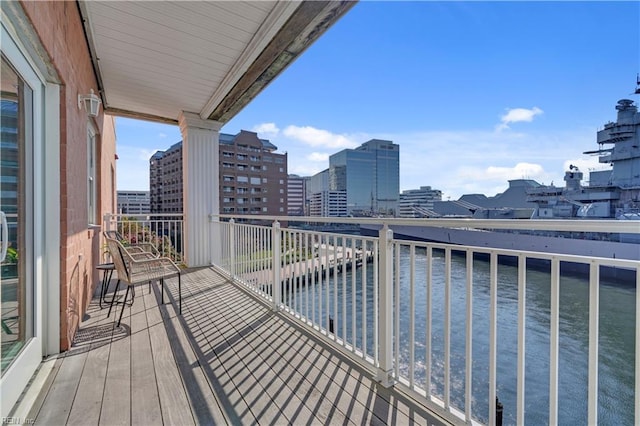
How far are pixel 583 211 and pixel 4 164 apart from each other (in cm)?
1914

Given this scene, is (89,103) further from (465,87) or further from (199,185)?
(465,87)

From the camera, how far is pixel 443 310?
2.79 meters

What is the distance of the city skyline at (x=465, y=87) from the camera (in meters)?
5.82

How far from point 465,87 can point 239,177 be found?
3119 cm

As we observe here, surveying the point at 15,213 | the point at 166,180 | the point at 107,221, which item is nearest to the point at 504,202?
the point at 107,221

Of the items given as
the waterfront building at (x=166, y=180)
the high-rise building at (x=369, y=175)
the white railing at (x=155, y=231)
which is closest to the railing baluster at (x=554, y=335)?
the white railing at (x=155, y=231)

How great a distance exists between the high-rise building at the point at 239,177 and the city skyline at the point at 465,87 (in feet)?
27.5

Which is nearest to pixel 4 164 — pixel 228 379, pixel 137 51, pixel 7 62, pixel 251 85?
pixel 7 62

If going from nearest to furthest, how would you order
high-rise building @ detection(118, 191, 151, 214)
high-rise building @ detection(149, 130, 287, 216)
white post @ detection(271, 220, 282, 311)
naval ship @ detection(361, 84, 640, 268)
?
white post @ detection(271, 220, 282, 311), high-rise building @ detection(118, 191, 151, 214), naval ship @ detection(361, 84, 640, 268), high-rise building @ detection(149, 130, 287, 216)

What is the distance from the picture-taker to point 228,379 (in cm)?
181

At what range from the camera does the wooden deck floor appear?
1.49 m

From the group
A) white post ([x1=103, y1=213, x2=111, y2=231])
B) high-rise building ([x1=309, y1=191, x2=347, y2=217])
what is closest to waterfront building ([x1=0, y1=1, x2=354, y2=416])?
white post ([x1=103, y1=213, x2=111, y2=231])

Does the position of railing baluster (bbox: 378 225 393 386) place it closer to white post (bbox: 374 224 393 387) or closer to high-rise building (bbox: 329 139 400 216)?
white post (bbox: 374 224 393 387)

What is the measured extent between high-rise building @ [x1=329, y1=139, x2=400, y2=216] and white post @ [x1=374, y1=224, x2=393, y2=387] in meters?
17.3
